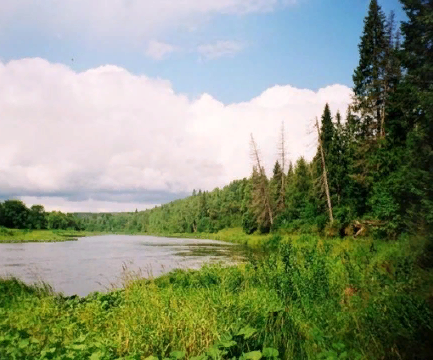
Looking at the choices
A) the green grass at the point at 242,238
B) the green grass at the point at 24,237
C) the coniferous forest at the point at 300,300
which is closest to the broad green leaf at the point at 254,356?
the coniferous forest at the point at 300,300

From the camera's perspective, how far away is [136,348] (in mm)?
4930

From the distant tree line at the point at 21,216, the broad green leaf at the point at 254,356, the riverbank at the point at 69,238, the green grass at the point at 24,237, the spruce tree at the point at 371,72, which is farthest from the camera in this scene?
the distant tree line at the point at 21,216

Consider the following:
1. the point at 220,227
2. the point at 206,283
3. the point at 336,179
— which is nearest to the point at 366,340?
the point at 206,283

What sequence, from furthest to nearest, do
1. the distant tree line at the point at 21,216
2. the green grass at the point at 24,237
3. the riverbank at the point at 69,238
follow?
the distant tree line at the point at 21,216
the green grass at the point at 24,237
the riverbank at the point at 69,238

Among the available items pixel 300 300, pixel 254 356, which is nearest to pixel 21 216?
pixel 300 300

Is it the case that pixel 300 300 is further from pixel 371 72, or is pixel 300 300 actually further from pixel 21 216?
pixel 21 216

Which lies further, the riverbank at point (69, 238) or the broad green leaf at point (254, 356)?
the riverbank at point (69, 238)

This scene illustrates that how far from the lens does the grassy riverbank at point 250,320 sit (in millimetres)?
4613

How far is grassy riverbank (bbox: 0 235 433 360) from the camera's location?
15.1 ft

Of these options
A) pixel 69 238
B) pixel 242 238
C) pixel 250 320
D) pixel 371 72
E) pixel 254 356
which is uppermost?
pixel 371 72

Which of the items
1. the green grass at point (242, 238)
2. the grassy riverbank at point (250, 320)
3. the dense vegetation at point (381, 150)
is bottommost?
the green grass at point (242, 238)

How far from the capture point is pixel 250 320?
598cm

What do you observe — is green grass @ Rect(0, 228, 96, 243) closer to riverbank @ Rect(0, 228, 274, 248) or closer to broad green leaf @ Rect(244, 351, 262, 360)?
riverbank @ Rect(0, 228, 274, 248)

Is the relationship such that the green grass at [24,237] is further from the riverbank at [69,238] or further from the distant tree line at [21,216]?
the distant tree line at [21,216]
